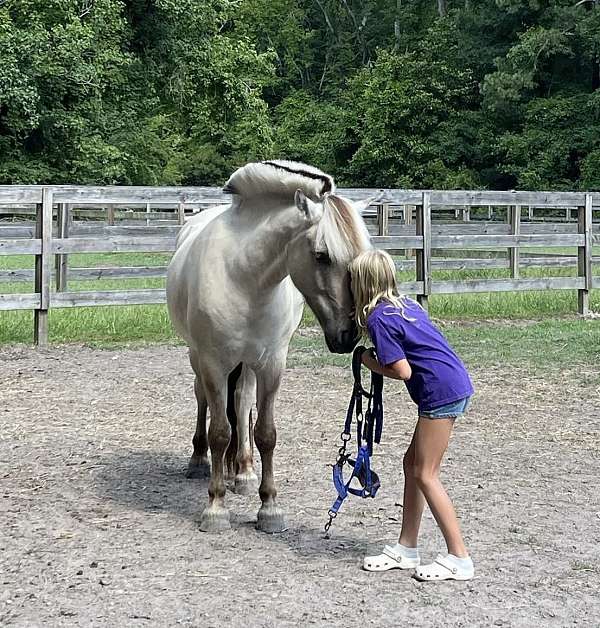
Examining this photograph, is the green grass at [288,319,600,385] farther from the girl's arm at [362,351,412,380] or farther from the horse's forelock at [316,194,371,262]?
the girl's arm at [362,351,412,380]

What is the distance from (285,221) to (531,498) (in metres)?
1.99

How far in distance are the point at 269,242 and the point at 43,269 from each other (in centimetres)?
633

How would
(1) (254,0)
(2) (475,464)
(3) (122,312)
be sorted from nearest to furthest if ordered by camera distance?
1. (2) (475,464)
2. (3) (122,312)
3. (1) (254,0)

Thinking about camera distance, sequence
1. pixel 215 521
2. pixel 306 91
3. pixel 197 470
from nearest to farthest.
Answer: pixel 215 521
pixel 197 470
pixel 306 91

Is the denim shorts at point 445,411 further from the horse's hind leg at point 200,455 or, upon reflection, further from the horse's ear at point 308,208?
the horse's hind leg at point 200,455

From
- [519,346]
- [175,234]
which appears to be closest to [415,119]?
[175,234]

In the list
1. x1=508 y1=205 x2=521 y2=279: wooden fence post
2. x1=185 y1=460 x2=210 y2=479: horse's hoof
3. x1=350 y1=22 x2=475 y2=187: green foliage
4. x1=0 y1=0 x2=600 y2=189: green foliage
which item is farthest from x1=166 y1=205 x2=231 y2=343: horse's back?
x1=350 y1=22 x2=475 y2=187: green foliage

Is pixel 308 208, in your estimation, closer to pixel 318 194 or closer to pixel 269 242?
pixel 318 194

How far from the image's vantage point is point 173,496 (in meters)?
5.13

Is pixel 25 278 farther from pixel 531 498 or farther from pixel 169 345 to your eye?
pixel 531 498

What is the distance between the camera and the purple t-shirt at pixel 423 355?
3752 millimetres

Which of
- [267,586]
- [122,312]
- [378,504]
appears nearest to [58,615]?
[267,586]

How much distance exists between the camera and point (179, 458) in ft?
19.6

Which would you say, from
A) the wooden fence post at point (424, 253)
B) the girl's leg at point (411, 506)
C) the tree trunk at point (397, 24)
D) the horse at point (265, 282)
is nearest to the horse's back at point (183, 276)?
the horse at point (265, 282)
